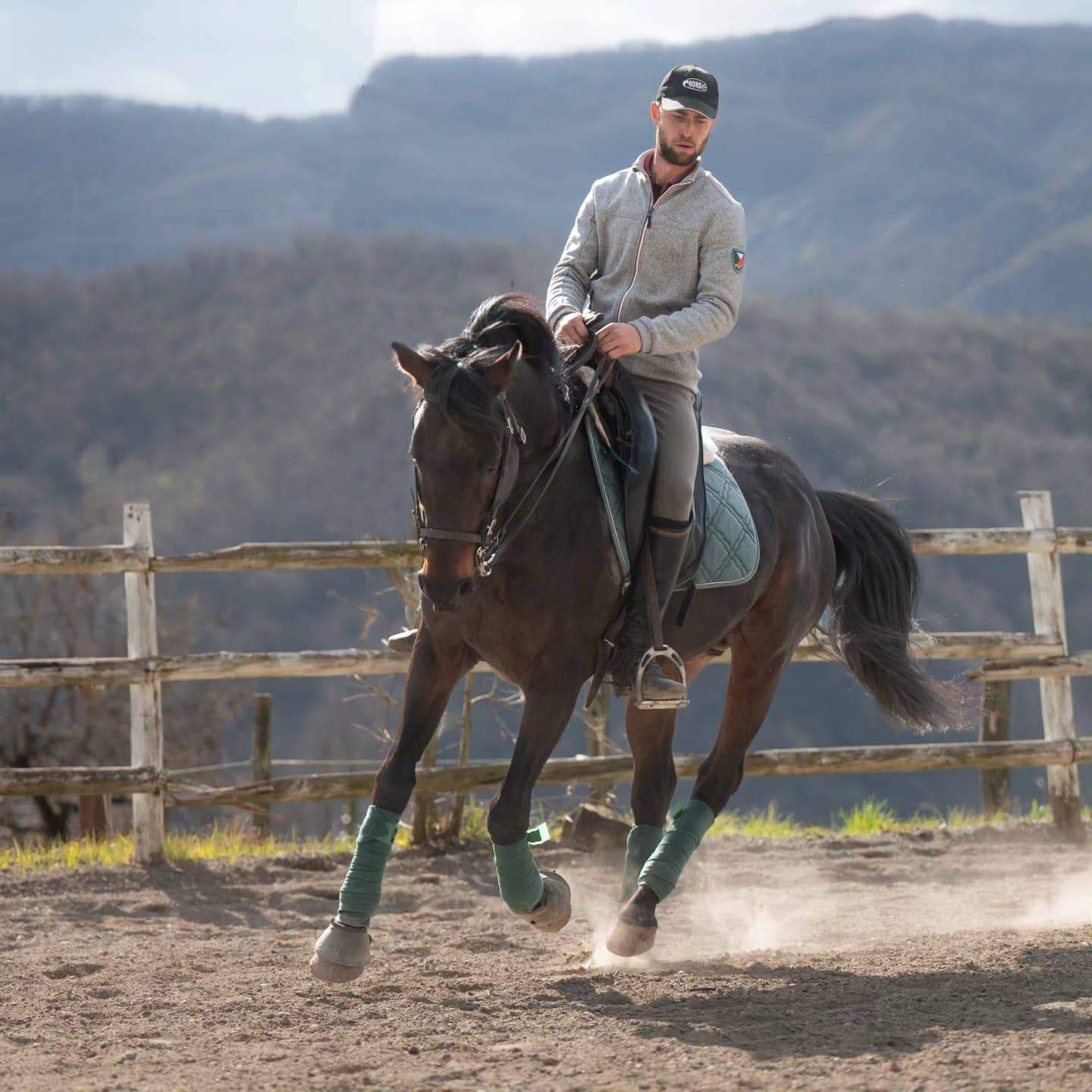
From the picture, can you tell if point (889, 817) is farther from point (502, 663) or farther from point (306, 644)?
point (306, 644)

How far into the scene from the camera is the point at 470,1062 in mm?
3168

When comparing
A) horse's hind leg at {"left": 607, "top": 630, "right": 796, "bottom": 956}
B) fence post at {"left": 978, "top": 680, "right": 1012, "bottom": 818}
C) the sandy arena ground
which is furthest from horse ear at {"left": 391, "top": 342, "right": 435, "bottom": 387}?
fence post at {"left": 978, "top": 680, "right": 1012, "bottom": 818}

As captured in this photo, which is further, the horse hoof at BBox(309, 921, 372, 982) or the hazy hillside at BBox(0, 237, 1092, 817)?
the hazy hillside at BBox(0, 237, 1092, 817)

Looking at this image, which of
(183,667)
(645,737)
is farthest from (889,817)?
(183,667)

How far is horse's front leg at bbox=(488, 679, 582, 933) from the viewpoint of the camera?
3.88 meters

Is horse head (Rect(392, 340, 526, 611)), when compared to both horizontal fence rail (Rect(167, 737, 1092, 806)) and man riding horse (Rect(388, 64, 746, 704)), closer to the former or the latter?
man riding horse (Rect(388, 64, 746, 704))

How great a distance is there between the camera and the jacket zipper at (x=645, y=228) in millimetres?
4438

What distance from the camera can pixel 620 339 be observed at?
4113mm

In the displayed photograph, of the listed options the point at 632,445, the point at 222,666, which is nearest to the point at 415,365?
the point at 632,445

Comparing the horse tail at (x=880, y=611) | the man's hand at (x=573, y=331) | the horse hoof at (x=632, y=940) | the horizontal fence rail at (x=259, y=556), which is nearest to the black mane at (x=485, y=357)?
the man's hand at (x=573, y=331)

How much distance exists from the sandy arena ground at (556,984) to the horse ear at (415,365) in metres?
1.86

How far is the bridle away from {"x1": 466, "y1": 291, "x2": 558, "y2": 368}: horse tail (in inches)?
8.5

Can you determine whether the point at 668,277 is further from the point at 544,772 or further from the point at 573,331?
the point at 544,772

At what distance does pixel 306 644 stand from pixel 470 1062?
3747 centimetres
